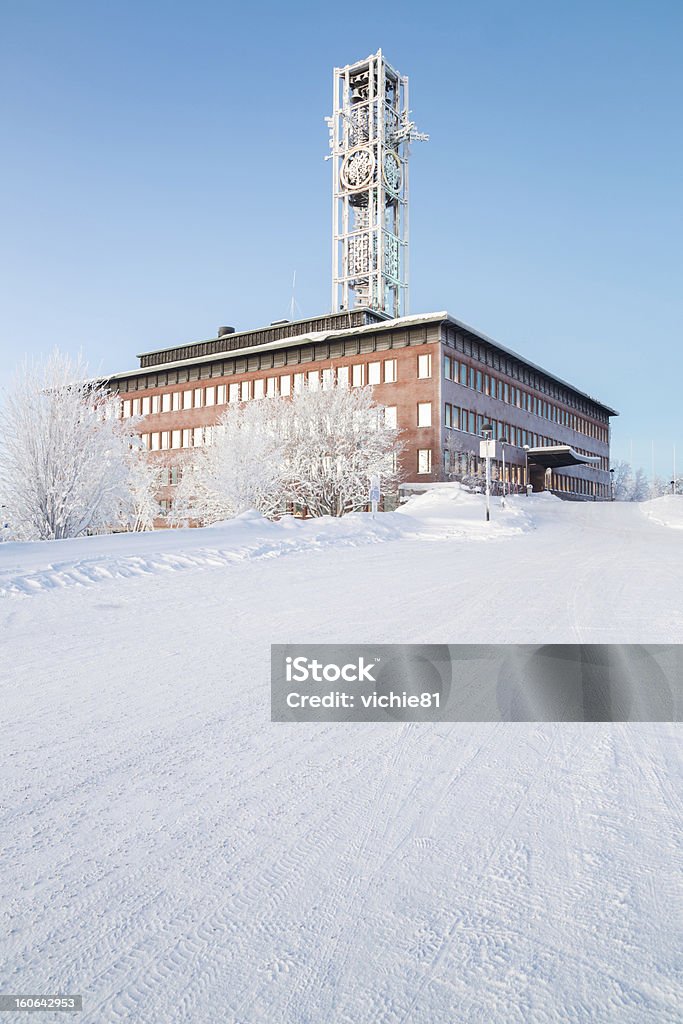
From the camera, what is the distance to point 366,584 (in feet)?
35.6

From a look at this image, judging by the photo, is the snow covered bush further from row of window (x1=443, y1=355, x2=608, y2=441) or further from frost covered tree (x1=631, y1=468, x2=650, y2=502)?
frost covered tree (x1=631, y1=468, x2=650, y2=502)

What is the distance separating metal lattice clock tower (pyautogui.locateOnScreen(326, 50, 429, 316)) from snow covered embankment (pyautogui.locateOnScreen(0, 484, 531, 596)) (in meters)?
60.4

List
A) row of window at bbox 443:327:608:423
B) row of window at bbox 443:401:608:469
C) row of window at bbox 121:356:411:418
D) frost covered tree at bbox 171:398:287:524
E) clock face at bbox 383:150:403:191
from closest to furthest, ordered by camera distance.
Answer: frost covered tree at bbox 171:398:287:524, row of window at bbox 443:401:608:469, row of window at bbox 121:356:411:418, row of window at bbox 443:327:608:423, clock face at bbox 383:150:403:191

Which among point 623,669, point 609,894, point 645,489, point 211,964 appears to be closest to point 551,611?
point 623,669

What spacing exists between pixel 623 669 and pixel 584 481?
79523 mm

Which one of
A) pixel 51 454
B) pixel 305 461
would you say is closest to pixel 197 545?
pixel 51 454

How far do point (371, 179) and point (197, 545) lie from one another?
7669 cm

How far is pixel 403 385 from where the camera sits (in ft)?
174

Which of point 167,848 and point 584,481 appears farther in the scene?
point 584,481

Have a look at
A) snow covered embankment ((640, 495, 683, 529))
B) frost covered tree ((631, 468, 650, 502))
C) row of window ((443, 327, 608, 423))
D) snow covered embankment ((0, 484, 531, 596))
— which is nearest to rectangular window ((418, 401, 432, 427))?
row of window ((443, 327, 608, 423))

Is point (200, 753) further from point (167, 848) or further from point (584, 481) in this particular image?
point (584, 481)

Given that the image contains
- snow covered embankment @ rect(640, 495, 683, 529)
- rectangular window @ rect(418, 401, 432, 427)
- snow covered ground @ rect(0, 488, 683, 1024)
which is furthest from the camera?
rectangular window @ rect(418, 401, 432, 427)

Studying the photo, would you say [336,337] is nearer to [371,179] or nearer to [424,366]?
[424,366]

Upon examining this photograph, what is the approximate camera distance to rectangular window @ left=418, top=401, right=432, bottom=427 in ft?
170
